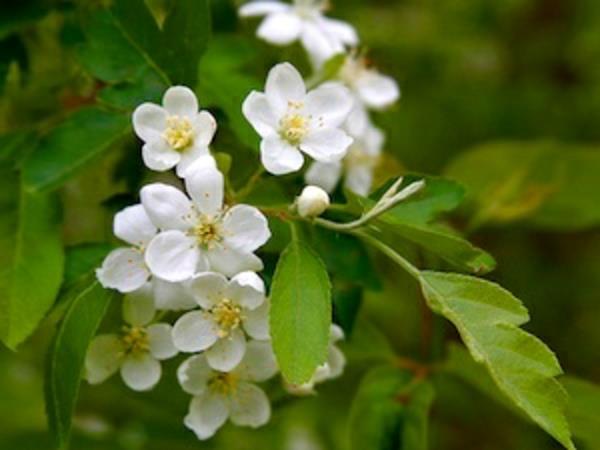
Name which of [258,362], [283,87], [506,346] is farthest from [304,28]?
[506,346]

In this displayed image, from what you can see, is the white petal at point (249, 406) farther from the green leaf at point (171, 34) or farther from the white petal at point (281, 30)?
the white petal at point (281, 30)

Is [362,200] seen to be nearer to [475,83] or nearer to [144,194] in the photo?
[144,194]

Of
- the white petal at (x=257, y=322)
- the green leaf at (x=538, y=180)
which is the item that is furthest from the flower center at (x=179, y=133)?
the green leaf at (x=538, y=180)

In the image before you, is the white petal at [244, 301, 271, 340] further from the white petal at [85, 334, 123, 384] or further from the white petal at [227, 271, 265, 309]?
the white petal at [85, 334, 123, 384]

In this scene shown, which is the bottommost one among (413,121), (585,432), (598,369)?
(598,369)

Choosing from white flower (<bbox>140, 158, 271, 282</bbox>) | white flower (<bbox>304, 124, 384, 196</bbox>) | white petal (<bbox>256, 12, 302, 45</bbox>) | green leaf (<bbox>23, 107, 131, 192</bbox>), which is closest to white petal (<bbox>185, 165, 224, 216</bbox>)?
white flower (<bbox>140, 158, 271, 282</bbox>)

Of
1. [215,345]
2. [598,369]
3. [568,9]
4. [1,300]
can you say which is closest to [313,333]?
[215,345]

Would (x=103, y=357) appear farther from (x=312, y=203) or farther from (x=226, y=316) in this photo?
(x=312, y=203)
